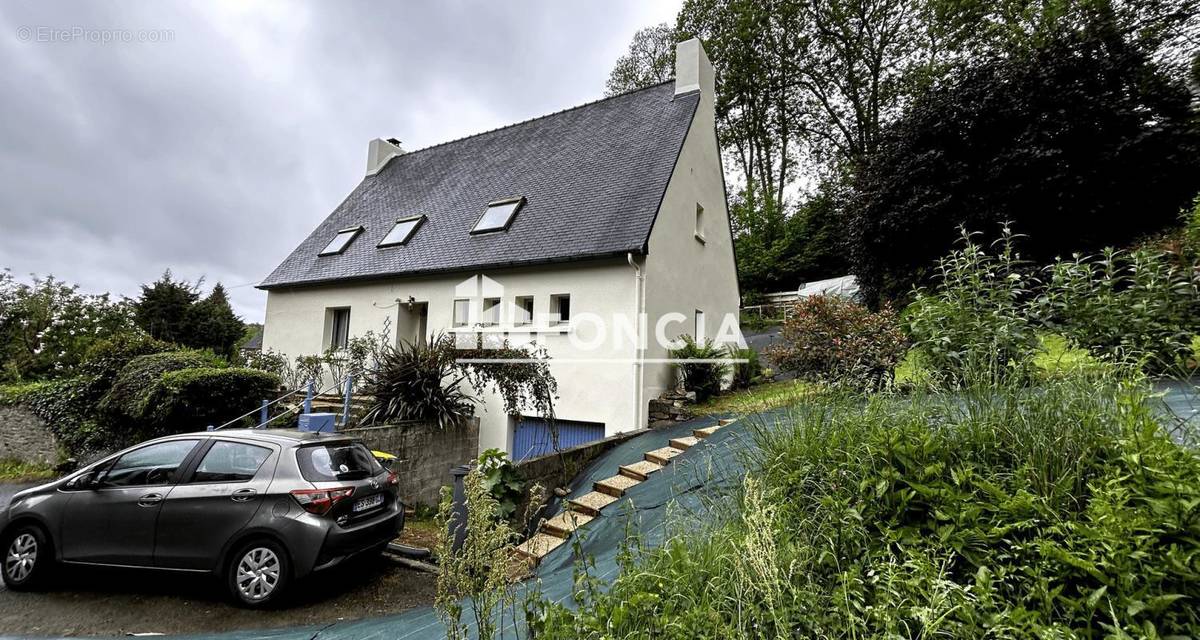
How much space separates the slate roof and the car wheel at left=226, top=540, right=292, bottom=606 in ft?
18.7

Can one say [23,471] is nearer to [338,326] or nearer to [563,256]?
[338,326]

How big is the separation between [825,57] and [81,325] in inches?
1229

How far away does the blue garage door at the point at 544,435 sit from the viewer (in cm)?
811

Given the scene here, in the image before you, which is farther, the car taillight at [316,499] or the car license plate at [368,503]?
the car license plate at [368,503]

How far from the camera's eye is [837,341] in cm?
596

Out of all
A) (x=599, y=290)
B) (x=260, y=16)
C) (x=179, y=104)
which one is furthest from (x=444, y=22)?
(x=599, y=290)

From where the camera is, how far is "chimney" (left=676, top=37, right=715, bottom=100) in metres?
10.3

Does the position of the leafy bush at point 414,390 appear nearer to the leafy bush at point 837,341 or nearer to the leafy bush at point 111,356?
the leafy bush at point 837,341

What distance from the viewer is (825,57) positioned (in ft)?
57.9

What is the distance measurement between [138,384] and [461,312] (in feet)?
21.8

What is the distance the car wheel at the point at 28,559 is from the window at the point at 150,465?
30.7 inches

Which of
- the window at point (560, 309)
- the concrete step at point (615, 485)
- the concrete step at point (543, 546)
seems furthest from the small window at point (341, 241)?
the concrete step at point (543, 546)

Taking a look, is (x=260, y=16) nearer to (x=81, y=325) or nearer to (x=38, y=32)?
(x=38, y=32)

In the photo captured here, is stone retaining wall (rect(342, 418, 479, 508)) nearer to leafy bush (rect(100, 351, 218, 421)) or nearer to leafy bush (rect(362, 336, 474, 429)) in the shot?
leafy bush (rect(362, 336, 474, 429))
